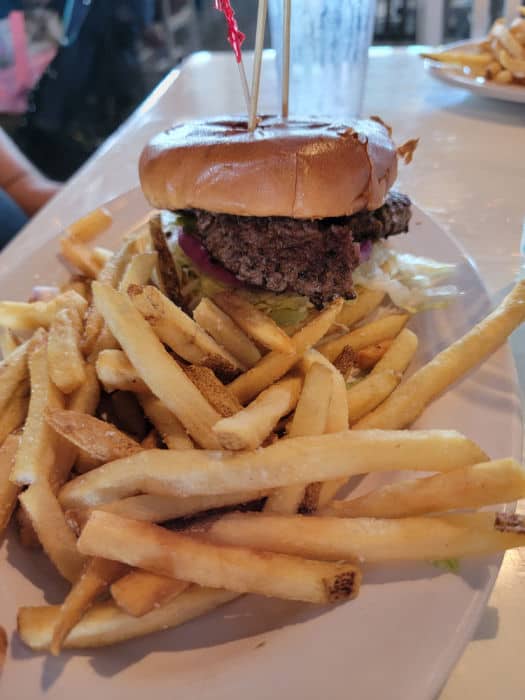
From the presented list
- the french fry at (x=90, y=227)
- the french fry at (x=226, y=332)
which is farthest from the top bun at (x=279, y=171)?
the french fry at (x=90, y=227)

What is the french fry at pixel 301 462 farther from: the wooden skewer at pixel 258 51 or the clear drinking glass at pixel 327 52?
the clear drinking glass at pixel 327 52

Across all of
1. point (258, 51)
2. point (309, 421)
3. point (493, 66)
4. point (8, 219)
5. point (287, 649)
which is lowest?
point (8, 219)

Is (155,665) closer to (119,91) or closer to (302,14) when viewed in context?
(302,14)

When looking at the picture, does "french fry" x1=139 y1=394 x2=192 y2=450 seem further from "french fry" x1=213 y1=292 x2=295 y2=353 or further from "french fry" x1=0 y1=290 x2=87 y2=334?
"french fry" x1=0 y1=290 x2=87 y2=334

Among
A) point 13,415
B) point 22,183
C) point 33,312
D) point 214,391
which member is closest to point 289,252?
point 214,391

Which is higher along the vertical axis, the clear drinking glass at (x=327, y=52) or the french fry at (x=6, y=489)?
the clear drinking glass at (x=327, y=52)

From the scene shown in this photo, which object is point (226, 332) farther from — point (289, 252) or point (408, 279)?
point (408, 279)
